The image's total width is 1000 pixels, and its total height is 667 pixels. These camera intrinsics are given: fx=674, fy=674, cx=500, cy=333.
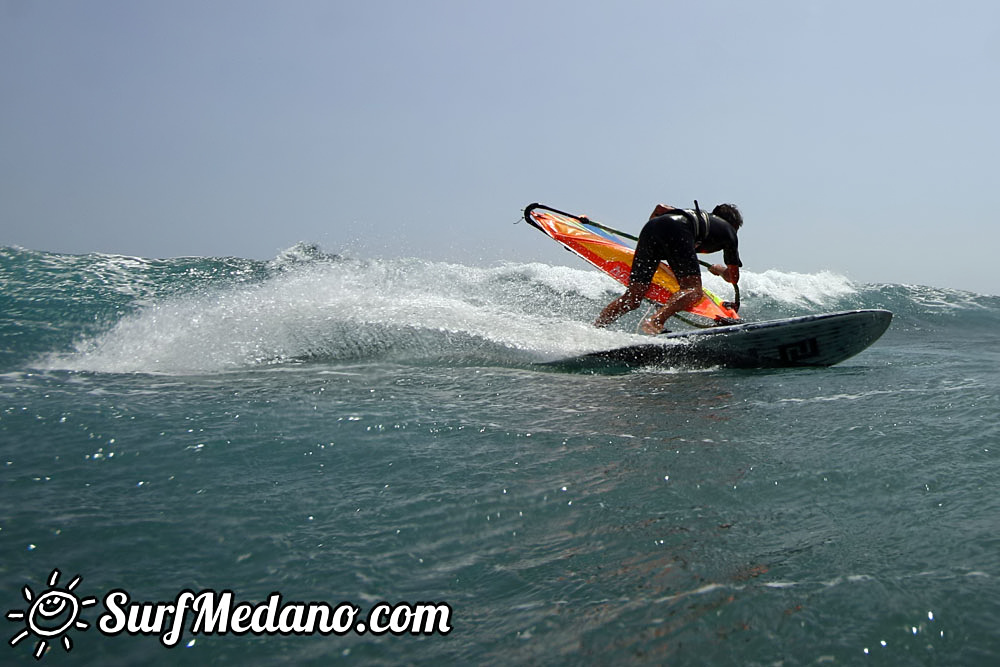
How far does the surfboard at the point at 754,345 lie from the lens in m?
6.30

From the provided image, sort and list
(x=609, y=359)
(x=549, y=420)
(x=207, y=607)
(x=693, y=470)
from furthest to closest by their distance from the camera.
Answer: (x=609, y=359), (x=549, y=420), (x=693, y=470), (x=207, y=607)

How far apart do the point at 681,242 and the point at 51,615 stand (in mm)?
6127

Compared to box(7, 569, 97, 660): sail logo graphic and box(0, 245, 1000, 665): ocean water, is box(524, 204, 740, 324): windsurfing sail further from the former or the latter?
box(7, 569, 97, 660): sail logo graphic

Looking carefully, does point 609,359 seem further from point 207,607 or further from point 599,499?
point 207,607

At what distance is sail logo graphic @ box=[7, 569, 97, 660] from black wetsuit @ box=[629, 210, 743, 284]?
19.7 feet

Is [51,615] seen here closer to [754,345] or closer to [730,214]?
[754,345]

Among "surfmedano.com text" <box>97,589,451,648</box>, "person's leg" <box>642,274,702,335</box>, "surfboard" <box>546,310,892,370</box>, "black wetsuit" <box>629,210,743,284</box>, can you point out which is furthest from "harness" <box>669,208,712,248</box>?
"surfmedano.com text" <box>97,589,451,648</box>

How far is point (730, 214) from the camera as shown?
737cm

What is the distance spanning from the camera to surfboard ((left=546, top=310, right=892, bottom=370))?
6.30m

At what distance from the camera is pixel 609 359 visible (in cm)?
630

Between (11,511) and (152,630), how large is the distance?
3.58 feet

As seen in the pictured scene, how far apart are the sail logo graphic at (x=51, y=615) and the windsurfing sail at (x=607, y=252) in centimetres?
614

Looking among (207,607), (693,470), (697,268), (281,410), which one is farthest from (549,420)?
(697,268)

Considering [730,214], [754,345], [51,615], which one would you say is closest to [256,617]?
[51,615]
